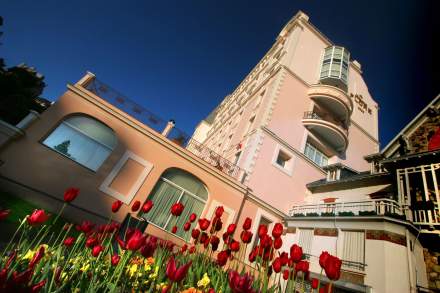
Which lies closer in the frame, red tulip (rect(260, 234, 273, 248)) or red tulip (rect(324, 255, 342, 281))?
red tulip (rect(324, 255, 342, 281))

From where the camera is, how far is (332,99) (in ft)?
60.7

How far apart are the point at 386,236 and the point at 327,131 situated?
389 inches

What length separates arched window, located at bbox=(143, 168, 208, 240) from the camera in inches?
414

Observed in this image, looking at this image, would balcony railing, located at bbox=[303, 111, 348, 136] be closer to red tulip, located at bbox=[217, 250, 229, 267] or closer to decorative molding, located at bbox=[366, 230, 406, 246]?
decorative molding, located at bbox=[366, 230, 406, 246]

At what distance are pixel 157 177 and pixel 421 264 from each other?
1185 cm

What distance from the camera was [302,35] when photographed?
74.3 feet

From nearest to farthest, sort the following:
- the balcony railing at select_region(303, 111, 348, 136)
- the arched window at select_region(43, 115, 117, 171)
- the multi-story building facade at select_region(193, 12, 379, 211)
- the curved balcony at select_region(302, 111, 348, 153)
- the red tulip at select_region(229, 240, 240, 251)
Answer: the red tulip at select_region(229, 240, 240, 251), the arched window at select_region(43, 115, 117, 171), the multi-story building facade at select_region(193, 12, 379, 211), the curved balcony at select_region(302, 111, 348, 153), the balcony railing at select_region(303, 111, 348, 136)

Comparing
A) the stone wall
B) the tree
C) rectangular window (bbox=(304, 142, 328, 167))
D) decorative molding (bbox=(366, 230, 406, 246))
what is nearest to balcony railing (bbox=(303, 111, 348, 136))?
rectangular window (bbox=(304, 142, 328, 167))

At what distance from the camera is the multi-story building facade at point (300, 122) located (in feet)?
48.5

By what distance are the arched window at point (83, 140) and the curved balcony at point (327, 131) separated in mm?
14304

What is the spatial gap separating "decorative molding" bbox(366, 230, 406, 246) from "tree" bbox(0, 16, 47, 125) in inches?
998

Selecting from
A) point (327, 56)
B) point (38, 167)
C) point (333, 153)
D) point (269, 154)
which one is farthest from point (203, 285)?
point (327, 56)

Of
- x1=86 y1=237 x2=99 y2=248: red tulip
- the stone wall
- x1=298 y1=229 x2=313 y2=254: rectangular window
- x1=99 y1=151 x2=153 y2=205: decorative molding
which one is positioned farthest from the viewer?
x1=298 y1=229 x2=313 y2=254: rectangular window

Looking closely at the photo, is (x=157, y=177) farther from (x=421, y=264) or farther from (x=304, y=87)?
(x=304, y=87)
